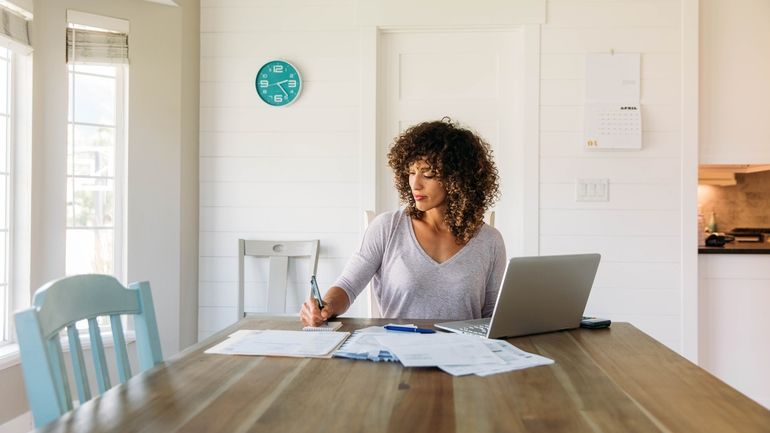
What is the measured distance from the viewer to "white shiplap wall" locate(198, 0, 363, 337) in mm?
3455

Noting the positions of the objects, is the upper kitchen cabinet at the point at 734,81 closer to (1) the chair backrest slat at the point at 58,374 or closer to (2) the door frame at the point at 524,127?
(2) the door frame at the point at 524,127

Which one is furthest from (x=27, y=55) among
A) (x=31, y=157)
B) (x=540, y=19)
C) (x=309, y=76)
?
(x=540, y=19)

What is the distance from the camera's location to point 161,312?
3328 millimetres

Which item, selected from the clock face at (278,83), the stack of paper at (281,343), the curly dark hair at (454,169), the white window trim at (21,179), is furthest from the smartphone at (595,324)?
the white window trim at (21,179)

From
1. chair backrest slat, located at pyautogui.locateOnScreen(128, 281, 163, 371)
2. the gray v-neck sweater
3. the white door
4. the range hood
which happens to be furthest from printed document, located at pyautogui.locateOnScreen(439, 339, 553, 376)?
the range hood

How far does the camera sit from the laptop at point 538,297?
1.46m

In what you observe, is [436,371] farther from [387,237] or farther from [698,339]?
[698,339]

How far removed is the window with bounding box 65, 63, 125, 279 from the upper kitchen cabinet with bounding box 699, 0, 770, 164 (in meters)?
2.95

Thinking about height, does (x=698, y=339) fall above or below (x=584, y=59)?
below

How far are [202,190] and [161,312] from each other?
667 mm

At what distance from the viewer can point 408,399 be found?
1.04 metres

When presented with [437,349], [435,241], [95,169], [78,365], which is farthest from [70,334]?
[95,169]

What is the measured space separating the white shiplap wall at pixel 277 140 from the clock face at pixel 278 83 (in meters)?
0.04

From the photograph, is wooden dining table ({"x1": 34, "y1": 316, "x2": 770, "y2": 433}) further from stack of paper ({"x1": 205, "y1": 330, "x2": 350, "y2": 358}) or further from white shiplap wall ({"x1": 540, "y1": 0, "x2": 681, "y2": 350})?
white shiplap wall ({"x1": 540, "y1": 0, "x2": 681, "y2": 350})
